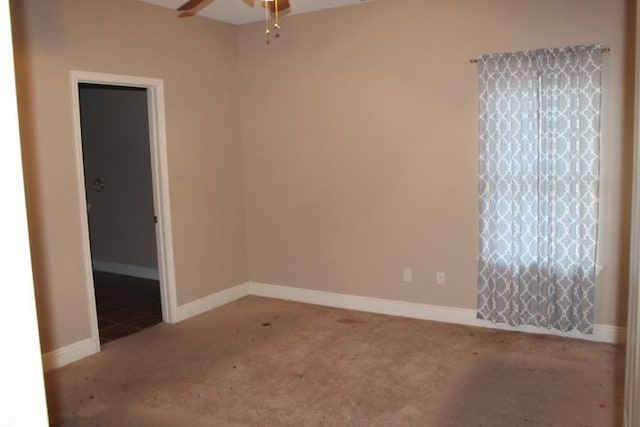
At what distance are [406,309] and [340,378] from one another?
1.42 m

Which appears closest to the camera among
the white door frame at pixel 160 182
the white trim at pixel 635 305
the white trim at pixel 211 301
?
the white trim at pixel 635 305

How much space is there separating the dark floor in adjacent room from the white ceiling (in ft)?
9.35

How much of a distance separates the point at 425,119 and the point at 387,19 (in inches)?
37.7

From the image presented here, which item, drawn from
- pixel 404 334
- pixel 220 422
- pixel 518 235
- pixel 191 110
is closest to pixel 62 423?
pixel 220 422

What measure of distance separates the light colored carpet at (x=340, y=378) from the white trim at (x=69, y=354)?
0.22ft

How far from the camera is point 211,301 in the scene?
5305mm

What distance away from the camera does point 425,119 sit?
459 cm

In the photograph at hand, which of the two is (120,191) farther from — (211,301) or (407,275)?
(407,275)

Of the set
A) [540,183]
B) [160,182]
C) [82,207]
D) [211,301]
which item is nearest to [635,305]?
[540,183]

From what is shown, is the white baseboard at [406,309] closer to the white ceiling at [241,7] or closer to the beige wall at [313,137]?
the beige wall at [313,137]

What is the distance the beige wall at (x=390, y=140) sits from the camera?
13.1 ft

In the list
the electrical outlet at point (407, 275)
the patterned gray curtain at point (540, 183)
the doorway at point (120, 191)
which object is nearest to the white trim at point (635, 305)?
the patterned gray curtain at point (540, 183)

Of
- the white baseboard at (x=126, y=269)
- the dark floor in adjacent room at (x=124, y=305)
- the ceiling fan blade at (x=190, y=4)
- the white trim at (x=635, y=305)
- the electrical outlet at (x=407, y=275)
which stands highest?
the ceiling fan blade at (x=190, y=4)

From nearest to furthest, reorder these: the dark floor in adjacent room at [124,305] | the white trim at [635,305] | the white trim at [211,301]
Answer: the white trim at [635,305] < the dark floor in adjacent room at [124,305] < the white trim at [211,301]
